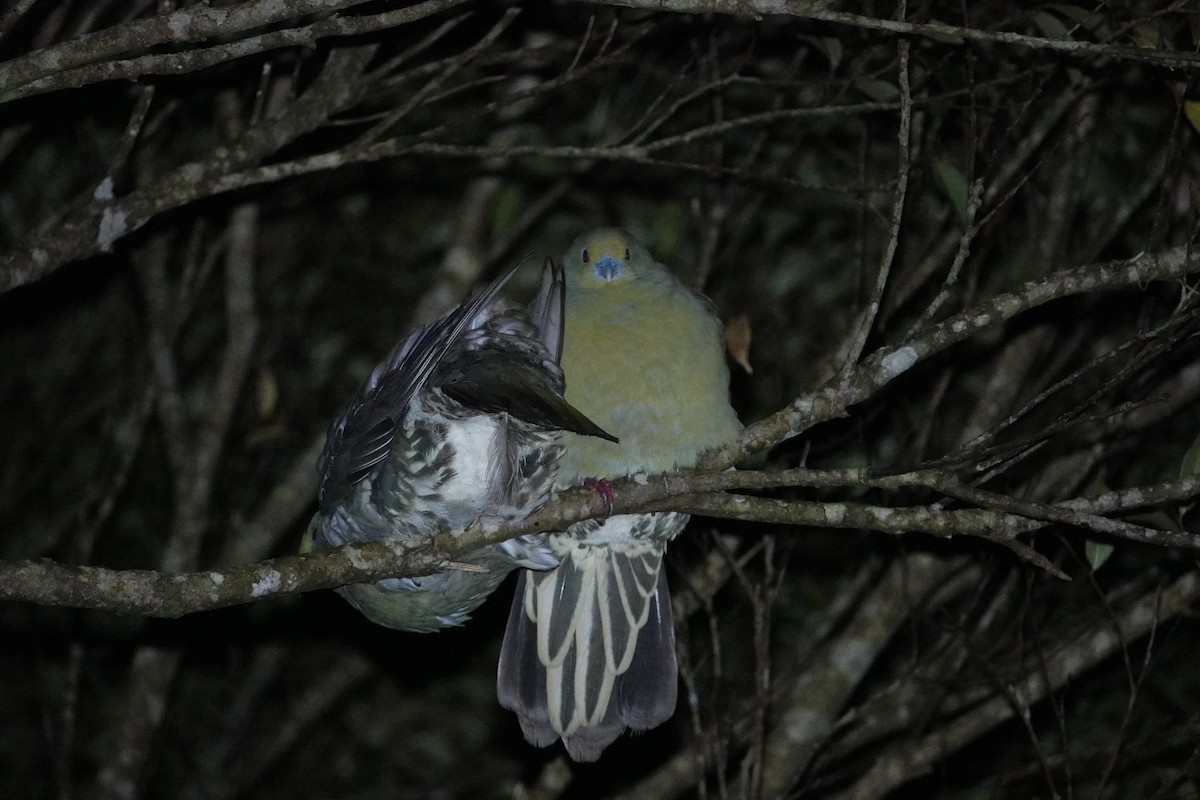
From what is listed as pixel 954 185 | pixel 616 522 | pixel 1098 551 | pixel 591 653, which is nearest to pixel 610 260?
pixel 616 522

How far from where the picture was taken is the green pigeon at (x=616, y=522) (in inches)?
139

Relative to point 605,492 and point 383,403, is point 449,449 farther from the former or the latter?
point 605,492

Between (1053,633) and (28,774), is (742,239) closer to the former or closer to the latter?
(1053,633)

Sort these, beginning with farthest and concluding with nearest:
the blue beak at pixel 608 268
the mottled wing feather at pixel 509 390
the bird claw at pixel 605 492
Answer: the blue beak at pixel 608 268, the bird claw at pixel 605 492, the mottled wing feather at pixel 509 390

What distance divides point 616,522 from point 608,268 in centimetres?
81

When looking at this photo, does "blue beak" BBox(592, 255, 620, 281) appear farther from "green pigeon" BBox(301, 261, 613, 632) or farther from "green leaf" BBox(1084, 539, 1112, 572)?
"green leaf" BBox(1084, 539, 1112, 572)

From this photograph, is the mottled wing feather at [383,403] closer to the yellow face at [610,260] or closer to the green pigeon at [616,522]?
the green pigeon at [616,522]

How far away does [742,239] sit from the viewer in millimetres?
5934

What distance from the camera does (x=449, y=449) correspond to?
345 cm

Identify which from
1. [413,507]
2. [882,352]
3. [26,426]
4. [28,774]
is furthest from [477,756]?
[882,352]

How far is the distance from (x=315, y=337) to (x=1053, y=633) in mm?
4153

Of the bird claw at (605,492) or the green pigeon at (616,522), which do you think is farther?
the green pigeon at (616,522)

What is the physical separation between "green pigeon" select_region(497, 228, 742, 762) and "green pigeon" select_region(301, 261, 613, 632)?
132mm

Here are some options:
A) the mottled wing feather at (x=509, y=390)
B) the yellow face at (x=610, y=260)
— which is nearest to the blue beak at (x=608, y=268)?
the yellow face at (x=610, y=260)
